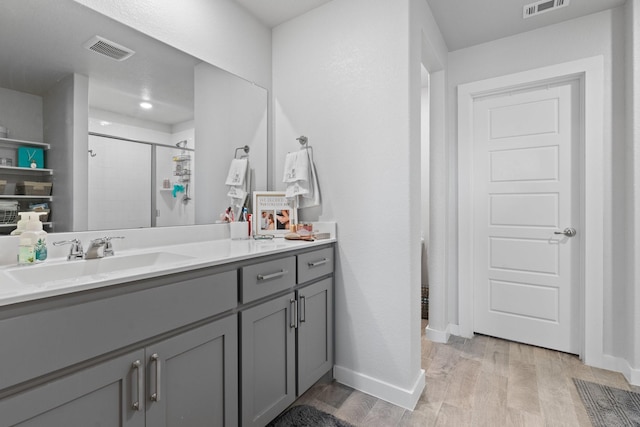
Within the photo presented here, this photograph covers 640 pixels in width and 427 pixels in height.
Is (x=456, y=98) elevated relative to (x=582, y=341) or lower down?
elevated

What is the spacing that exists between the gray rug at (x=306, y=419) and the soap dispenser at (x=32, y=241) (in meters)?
1.27

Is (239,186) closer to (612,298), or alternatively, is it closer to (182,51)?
(182,51)

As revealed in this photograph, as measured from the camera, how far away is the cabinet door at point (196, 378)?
103cm

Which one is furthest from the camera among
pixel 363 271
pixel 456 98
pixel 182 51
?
pixel 456 98

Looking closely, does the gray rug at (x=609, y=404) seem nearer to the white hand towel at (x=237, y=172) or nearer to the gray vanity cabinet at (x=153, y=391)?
the gray vanity cabinet at (x=153, y=391)

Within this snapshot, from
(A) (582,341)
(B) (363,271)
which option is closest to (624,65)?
(A) (582,341)

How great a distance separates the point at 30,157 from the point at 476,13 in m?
2.73

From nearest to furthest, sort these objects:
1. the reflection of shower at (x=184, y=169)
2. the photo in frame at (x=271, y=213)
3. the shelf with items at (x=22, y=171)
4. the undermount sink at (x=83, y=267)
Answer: the undermount sink at (x=83, y=267), the shelf with items at (x=22, y=171), the reflection of shower at (x=184, y=169), the photo in frame at (x=271, y=213)

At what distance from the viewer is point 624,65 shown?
2.10 metres

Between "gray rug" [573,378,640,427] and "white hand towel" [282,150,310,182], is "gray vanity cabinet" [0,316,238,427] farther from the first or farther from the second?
"gray rug" [573,378,640,427]

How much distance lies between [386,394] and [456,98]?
7.80ft

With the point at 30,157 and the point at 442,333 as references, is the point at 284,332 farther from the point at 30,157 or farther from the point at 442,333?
the point at 442,333

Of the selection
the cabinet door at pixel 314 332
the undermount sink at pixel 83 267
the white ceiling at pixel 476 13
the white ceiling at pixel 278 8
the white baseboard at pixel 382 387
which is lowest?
the white baseboard at pixel 382 387

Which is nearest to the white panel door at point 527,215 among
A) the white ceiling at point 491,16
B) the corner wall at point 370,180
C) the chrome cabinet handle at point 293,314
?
the white ceiling at point 491,16
